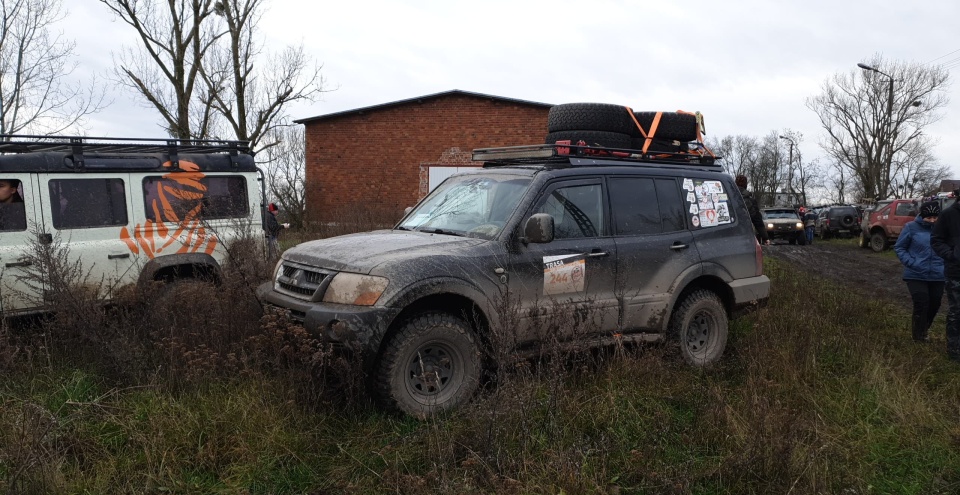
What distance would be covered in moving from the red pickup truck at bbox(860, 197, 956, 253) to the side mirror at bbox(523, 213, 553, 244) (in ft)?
65.0

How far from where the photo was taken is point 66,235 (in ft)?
22.3

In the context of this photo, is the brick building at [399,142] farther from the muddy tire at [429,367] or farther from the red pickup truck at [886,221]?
the muddy tire at [429,367]

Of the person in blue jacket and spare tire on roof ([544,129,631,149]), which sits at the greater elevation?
spare tire on roof ([544,129,631,149])

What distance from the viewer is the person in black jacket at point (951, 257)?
6544 millimetres

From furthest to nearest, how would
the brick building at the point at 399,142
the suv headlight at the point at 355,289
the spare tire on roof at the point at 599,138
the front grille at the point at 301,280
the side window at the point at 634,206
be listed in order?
the brick building at the point at 399,142
the spare tire on roof at the point at 599,138
the side window at the point at 634,206
the front grille at the point at 301,280
the suv headlight at the point at 355,289

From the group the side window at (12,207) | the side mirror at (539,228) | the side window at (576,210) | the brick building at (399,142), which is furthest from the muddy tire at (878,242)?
the side window at (12,207)

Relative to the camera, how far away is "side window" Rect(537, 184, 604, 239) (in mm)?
5129

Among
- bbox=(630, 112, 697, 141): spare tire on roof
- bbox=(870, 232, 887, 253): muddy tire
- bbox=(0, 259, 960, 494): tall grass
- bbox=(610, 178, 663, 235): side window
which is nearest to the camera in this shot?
bbox=(0, 259, 960, 494): tall grass

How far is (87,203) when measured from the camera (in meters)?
6.97

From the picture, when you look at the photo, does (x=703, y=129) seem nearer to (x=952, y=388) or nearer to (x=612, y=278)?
(x=612, y=278)

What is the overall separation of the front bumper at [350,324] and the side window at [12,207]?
4.09m

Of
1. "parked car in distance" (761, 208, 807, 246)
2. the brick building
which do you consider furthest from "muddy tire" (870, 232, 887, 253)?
the brick building

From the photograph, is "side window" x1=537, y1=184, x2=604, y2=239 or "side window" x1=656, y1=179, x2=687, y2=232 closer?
"side window" x1=537, y1=184, x2=604, y2=239

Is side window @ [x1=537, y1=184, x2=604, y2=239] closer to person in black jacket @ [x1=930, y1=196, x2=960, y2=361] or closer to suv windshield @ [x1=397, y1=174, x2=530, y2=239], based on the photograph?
suv windshield @ [x1=397, y1=174, x2=530, y2=239]
